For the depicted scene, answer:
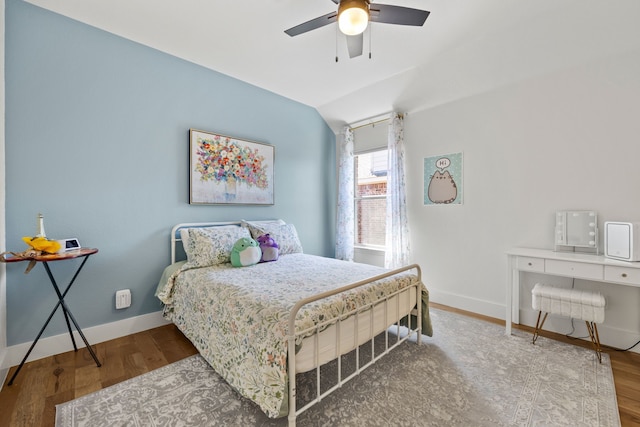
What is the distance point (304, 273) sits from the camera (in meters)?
2.31

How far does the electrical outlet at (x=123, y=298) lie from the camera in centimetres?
247

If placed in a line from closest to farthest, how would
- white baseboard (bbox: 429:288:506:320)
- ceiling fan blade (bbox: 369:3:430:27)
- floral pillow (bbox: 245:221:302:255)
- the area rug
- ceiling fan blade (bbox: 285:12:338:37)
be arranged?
the area rug → ceiling fan blade (bbox: 369:3:430:27) → ceiling fan blade (bbox: 285:12:338:37) → white baseboard (bbox: 429:288:506:320) → floral pillow (bbox: 245:221:302:255)

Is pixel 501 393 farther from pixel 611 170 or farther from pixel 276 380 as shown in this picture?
pixel 611 170

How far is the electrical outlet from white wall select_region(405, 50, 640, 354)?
3176mm

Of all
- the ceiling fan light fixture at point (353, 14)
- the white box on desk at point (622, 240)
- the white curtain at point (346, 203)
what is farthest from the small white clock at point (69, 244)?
the white box on desk at point (622, 240)

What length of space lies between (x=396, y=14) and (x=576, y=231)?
236 centimetres

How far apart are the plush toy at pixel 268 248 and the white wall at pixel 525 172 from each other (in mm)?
1852

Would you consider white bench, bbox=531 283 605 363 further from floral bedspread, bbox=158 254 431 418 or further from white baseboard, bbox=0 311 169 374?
white baseboard, bbox=0 311 169 374

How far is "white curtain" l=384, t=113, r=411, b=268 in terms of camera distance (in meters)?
3.51

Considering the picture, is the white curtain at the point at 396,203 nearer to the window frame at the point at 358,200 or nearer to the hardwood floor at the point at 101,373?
the window frame at the point at 358,200

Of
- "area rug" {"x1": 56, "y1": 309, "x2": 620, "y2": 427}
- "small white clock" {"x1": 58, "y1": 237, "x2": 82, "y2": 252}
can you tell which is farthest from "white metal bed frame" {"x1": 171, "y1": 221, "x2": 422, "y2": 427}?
"small white clock" {"x1": 58, "y1": 237, "x2": 82, "y2": 252}

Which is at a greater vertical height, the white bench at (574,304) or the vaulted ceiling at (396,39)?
the vaulted ceiling at (396,39)

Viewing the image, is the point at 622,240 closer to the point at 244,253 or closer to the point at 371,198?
the point at 371,198

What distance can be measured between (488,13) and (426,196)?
1.87 metres
